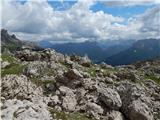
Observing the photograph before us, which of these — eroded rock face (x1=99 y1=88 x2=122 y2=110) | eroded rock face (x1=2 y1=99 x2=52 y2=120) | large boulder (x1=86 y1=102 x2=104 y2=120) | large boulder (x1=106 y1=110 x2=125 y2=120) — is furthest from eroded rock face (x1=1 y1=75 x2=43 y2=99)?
large boulder (x1=106 y1=110 x2=125 y2=120)

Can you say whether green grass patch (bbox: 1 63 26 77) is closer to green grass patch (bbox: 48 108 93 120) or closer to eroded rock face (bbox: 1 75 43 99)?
eroded rock face (bbox: 1 75 43 99)

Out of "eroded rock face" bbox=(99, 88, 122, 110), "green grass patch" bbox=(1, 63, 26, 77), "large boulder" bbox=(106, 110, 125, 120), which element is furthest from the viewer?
"green grass patch" bbox=(1, 63, 26, 77)

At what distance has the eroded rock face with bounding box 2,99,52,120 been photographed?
27.6 meters

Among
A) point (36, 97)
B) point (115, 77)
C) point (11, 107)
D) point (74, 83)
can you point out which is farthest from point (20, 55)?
point (11, 107)

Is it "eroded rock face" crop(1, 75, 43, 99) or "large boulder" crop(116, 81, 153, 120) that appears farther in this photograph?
"large boulder" crop(116, 81, 153, 120)

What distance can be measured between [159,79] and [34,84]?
47152mm

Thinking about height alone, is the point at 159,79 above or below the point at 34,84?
below

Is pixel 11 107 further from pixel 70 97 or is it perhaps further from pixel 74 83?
pixel 74 83

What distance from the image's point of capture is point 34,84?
42.8m

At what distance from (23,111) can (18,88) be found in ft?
36.0

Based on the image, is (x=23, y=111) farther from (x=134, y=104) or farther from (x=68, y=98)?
(x=134, y=104)

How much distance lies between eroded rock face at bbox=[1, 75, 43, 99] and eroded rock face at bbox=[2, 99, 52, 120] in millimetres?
6731

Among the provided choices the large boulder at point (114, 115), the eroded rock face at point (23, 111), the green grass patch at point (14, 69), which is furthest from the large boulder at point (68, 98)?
the green grass patch at point (14, 69)

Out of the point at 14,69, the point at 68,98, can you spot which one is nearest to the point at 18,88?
the point at 68,98
